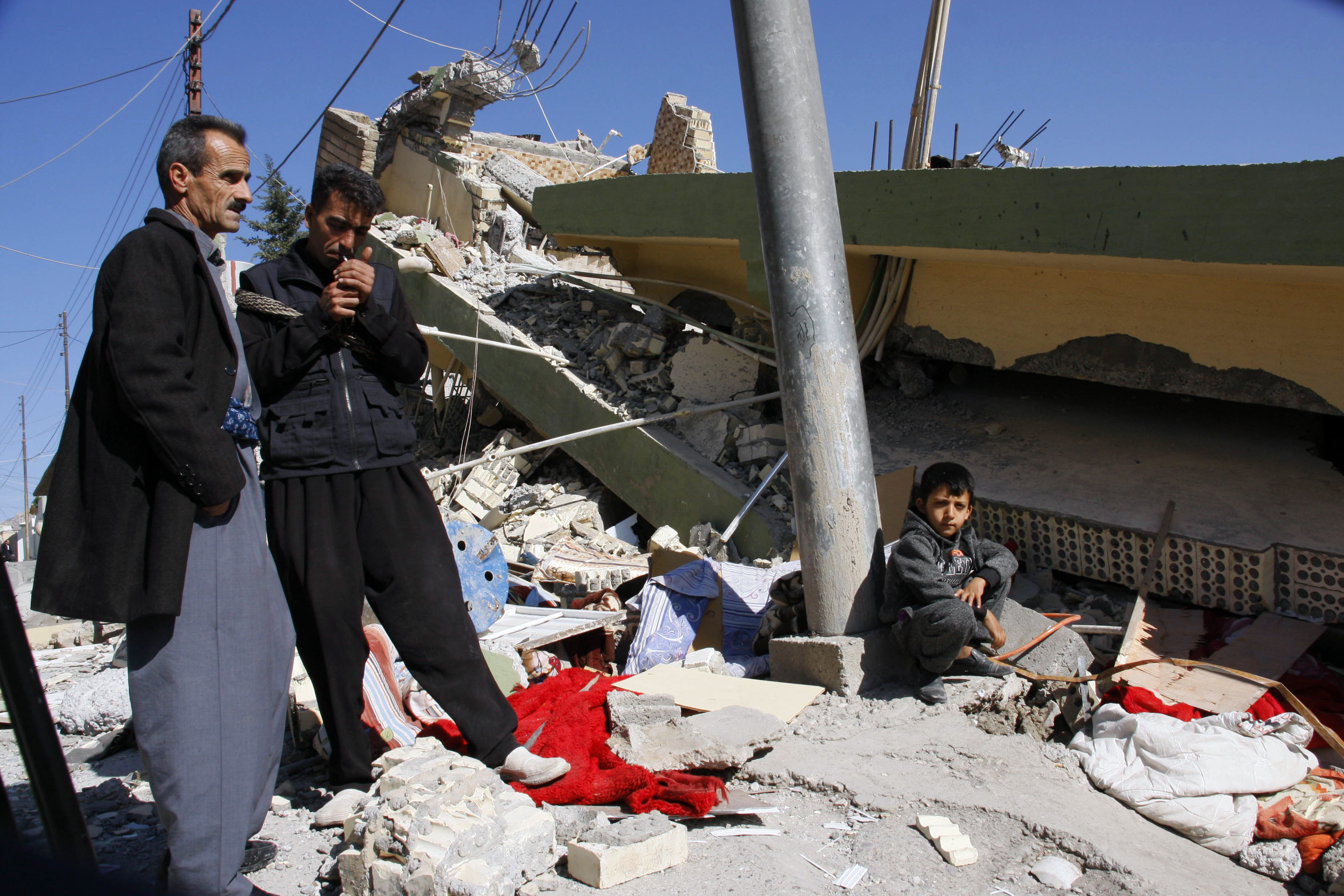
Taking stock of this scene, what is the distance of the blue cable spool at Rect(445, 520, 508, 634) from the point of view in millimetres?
4391

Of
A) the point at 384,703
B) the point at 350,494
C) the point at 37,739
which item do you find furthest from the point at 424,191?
the point at 37,739

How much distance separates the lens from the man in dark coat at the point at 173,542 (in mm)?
1812

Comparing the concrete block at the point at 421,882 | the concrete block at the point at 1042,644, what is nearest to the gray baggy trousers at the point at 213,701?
the concrete block at the point at 421,882

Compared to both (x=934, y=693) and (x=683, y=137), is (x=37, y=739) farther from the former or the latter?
(x=683, y=137)

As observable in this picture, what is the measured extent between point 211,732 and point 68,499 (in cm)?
58

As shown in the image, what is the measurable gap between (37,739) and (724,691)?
2514 mm

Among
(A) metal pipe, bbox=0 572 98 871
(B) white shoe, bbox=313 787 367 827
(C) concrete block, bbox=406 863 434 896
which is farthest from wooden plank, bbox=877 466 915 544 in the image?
(A) metal pipe, bbox=0 572 98 871

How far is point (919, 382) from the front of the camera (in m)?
5.90

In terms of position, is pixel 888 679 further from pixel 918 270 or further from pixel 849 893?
pixel 918 270

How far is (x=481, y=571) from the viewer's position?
4660mm

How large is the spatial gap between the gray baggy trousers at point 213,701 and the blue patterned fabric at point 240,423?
7cm

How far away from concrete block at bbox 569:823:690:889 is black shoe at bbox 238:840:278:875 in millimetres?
814

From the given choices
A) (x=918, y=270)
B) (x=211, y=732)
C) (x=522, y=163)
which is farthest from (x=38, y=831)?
(x=522, y=163)

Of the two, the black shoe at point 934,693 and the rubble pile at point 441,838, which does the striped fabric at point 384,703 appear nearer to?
the rubble pile at point 441,838
